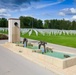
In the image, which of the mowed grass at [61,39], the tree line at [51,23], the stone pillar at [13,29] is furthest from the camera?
the tree line at [51,23]

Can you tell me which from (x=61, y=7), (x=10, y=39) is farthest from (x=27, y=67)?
(x=61, y=7)

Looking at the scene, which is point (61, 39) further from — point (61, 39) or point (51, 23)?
point (51, 23)

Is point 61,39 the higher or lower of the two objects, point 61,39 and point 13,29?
the lower

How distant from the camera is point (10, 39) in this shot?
43.5ft

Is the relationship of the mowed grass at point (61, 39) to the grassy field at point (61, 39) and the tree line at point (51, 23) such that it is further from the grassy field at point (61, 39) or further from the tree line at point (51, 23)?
the tree line at point (51, 23)

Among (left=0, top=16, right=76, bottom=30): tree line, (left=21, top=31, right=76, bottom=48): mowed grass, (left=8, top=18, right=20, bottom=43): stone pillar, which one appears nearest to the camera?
(left=8, top=18, right=20, bottom=43): stone pillar

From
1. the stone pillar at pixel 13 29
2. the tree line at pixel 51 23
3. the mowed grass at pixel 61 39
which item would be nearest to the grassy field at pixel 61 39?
the mowed grass at pixel 61 39

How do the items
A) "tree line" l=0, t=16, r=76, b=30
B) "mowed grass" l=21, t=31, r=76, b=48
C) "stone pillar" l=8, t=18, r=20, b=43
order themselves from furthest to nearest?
"tree line" l=0, t=16, r=76, b=30 < "mowed grass" l=21, t=31, r=76, b=48 < "stone pillar" l=8, t=18, r=20, b=43

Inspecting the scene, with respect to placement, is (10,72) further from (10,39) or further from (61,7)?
(61,7)

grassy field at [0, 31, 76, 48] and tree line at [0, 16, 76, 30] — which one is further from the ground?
tree line at [0, 16, 76, 30]

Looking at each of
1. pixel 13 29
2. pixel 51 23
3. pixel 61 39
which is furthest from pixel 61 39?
pixel 51 23

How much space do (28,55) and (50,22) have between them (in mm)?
47650

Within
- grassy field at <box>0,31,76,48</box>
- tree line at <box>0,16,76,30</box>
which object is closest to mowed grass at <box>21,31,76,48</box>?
grassy field at <box>0,31,76,48</box>

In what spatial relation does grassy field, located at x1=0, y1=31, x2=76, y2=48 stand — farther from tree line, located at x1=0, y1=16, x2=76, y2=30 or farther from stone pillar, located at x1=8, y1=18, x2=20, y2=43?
tree line, located at x1=0, y1=16, x2=76, y2=30
